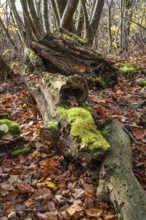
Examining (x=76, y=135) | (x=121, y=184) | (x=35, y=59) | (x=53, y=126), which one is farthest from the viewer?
(x=35, y=59)

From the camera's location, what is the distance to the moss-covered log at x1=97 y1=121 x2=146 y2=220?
2.49 metres

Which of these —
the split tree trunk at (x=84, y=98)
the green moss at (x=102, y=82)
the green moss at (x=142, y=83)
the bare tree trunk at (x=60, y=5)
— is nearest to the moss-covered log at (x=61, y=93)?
the split tree trunk at (x=84, y=98)

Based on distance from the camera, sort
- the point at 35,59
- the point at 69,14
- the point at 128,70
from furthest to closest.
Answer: the point at 69,14 → the point at 128,70 → the point at 35,59

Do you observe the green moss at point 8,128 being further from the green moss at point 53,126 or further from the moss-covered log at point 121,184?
the moss-covered log at point 121,184

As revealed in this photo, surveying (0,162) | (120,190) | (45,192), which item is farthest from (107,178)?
(0,162)

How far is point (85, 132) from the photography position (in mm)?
3252

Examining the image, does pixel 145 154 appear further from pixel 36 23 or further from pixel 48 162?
pixel 36 23

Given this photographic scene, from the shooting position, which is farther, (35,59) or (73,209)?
(35,59)

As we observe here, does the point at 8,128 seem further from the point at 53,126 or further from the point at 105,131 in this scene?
the point at 105,131

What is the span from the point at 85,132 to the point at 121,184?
2.62 feet

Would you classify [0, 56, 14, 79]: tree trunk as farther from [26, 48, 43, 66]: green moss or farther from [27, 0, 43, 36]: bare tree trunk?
[27, 0, 43, 36]: bare tree trunk

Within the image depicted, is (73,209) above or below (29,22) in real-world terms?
below

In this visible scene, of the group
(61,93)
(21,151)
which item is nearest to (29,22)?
(61,93)

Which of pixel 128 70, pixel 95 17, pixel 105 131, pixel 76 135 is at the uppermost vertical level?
pixel 95 17
